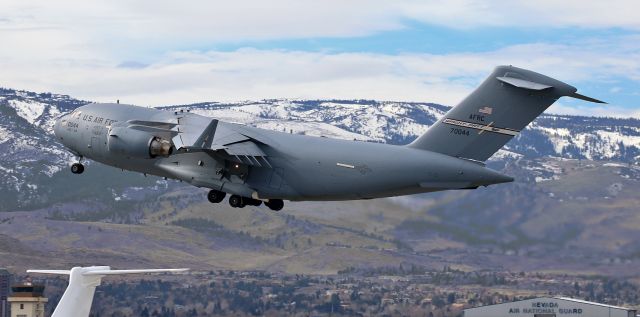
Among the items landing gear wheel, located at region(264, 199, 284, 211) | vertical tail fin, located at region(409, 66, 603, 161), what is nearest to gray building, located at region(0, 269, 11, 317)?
landing gear wheel, located at region(264, 199, 284, 211)

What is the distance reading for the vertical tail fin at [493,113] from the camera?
4422 centimetres

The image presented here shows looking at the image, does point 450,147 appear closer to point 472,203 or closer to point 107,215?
point 472,203

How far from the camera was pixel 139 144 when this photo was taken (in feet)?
156

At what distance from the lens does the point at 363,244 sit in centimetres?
12144

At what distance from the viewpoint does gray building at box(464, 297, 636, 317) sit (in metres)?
86.2

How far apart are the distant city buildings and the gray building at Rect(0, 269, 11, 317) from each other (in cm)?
1468

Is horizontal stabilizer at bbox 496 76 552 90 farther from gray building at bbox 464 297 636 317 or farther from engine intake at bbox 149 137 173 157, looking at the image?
gray building at bbox 464 297 636 317

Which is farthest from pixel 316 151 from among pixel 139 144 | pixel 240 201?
pixel 139 144

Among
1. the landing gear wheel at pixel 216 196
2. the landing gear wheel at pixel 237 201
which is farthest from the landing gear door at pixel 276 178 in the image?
the landing gear wheel at pixel 216 196

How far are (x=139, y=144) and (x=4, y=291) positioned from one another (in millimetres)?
69949

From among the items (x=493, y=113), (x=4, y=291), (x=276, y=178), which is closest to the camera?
(x=493, y=113)

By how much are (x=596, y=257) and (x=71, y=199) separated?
119892 mm

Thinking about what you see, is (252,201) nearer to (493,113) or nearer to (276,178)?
(276,178)

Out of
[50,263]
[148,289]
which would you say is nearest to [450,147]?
[148,289]
